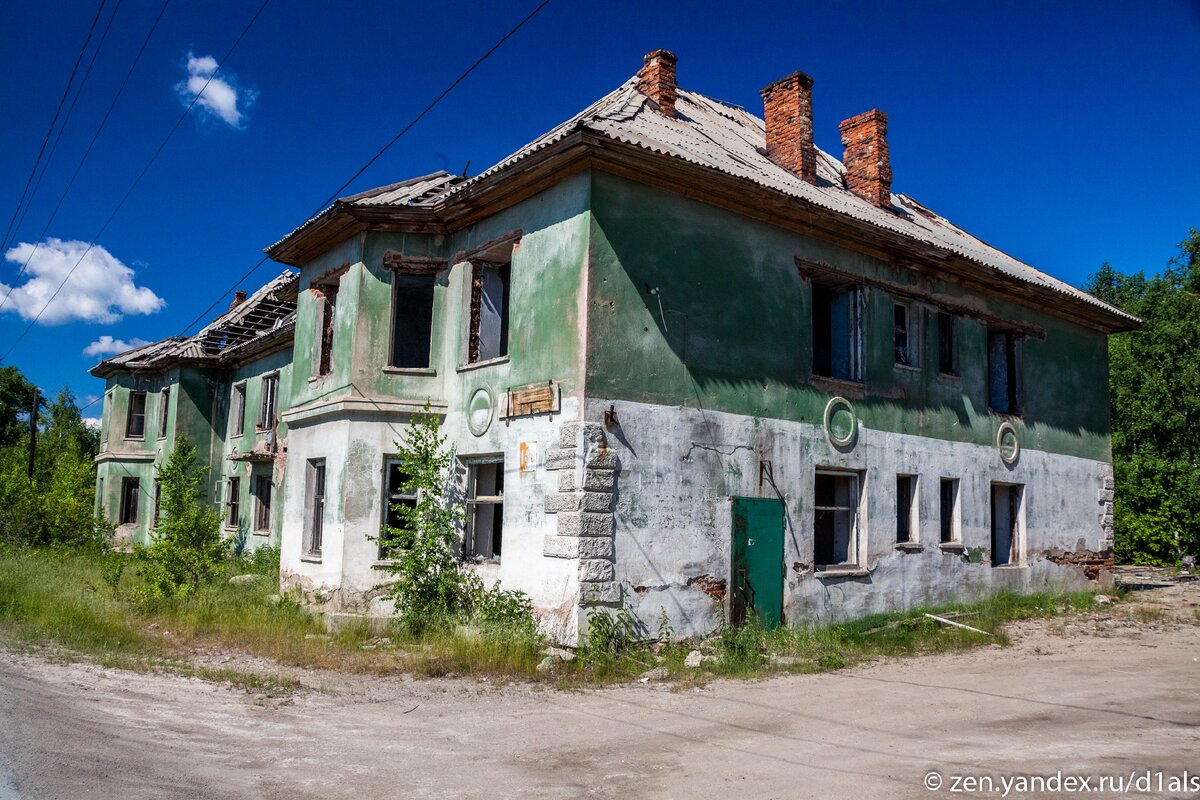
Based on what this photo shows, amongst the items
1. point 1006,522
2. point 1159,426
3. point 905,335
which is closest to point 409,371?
point 905,335

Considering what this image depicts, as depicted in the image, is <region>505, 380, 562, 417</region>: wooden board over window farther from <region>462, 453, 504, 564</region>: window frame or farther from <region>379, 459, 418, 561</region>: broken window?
<region>379, 459, 418, 561</region>: broken window

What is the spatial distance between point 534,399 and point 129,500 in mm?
23094

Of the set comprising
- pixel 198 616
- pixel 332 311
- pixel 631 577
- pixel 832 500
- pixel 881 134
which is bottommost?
pixel 198 616

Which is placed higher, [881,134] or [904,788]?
[881,134]

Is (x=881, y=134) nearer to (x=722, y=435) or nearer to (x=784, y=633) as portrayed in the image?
(x=722, y=435)

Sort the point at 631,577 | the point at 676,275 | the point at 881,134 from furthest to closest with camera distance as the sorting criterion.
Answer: the point at 881,134 → the point at 676,275 → the point at 631,577

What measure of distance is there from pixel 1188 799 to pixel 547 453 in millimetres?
7593

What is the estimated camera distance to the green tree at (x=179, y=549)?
45.5 feet

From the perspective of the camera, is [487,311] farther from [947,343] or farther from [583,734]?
[947,343]

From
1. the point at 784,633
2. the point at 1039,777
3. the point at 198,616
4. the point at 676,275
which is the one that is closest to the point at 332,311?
the point at 198,616

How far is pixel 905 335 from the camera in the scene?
1552 cm

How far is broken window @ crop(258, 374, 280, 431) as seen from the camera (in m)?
23.0

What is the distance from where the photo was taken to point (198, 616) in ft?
41.9

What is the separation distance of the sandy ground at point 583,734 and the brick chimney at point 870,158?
1039 centimetres
